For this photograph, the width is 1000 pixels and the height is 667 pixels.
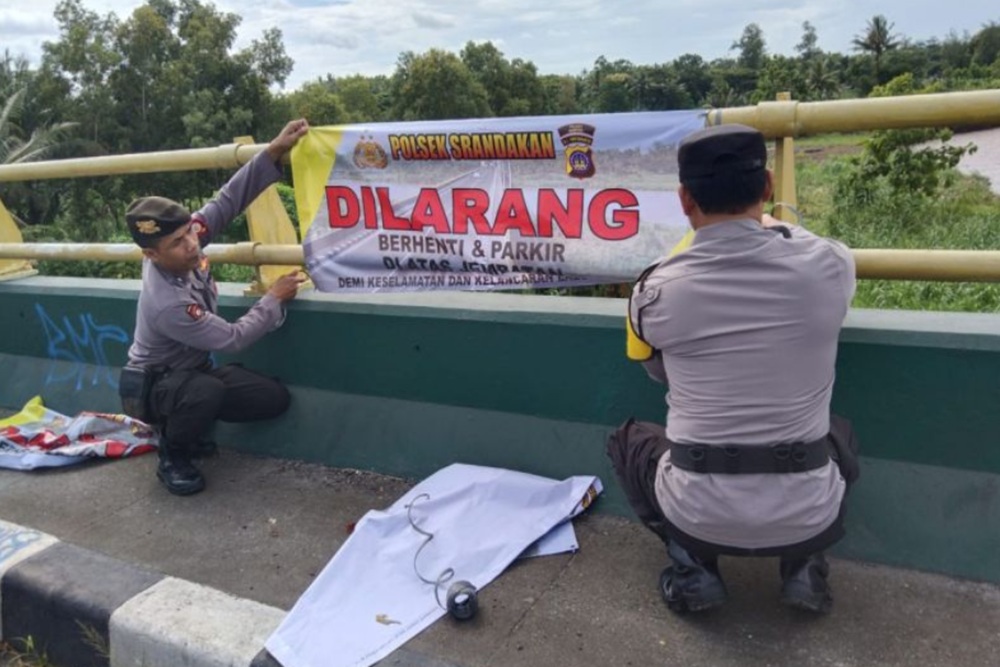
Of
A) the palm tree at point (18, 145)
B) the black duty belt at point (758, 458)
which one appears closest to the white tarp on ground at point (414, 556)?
the black duty belt at point (758, 458)

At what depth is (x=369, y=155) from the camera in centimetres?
346

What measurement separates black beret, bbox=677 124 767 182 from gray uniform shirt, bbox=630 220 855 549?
15cm

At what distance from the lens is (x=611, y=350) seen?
3.14 meters

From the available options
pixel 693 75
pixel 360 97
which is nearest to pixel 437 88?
pixel 360 97

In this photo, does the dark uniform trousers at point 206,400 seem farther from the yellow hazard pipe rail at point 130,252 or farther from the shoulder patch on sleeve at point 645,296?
the shoulder patch on sleeve at point 645,296

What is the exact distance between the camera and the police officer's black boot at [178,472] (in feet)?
12.5

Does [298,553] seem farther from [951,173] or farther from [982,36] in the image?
[982,36]

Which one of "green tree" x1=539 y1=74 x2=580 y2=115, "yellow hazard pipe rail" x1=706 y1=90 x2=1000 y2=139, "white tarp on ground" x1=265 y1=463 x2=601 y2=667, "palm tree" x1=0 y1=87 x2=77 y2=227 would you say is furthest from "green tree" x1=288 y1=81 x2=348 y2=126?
"yellow hazard pipe rail" x1=706 y1=90 x2=1000 y2=139

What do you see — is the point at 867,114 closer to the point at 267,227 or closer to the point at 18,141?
the point at 267,227

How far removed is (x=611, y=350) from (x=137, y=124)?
4851 cm

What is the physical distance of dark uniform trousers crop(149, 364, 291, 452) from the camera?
3.72m

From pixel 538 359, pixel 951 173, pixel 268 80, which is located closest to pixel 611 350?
pixel 538 359

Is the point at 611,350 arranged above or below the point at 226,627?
above

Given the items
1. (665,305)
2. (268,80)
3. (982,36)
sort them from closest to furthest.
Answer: (665,305) < (268,80) < (982,36)
